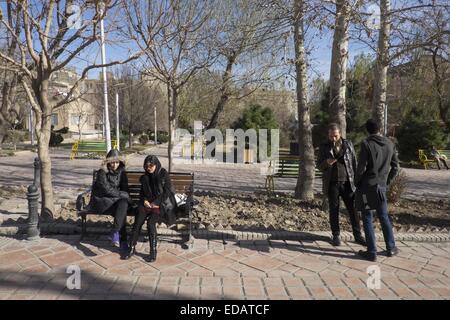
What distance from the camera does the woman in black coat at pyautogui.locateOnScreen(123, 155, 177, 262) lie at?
4719mm

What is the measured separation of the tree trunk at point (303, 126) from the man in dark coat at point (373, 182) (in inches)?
109

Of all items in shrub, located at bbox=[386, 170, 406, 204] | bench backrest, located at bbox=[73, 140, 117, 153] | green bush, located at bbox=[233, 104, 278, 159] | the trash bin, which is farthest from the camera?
green bush, located at bbox=[233, 104, 278, 159]

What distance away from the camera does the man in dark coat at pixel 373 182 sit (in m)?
4.54

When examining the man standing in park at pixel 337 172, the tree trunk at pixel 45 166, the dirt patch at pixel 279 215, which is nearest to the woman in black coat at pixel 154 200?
the dirt patch at pixel 279 215

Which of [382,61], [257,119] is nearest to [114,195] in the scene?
[382,61]

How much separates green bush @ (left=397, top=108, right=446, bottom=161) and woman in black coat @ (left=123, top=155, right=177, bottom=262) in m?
19.2

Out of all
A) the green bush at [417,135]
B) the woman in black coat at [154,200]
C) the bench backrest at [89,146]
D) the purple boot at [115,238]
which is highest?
the green bush at [417,135]

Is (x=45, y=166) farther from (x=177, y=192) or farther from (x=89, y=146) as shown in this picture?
(x=89, y=146)

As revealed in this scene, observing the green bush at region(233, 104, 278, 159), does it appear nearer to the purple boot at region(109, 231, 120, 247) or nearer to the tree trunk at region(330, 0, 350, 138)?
the tree trunk at region(330, 0, 350, 138)

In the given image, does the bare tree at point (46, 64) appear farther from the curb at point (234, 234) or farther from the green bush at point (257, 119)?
the green bush at point (257, 119)

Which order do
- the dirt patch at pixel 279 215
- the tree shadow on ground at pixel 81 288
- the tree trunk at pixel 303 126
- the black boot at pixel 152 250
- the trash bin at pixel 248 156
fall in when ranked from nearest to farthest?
the tree shadow on ground at pixel 81 288 → the black boot at pixel 152 250 → the dirt patch at pixel 279 215 → the tree trunk at pixel 303 126 → the trash bin at pixel 248 156

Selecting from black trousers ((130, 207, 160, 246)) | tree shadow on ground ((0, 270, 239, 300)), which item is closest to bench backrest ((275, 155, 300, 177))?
black trousers ((130, 207, 160, 246))

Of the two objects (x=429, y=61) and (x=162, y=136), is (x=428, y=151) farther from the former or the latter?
(x=162, y=136)

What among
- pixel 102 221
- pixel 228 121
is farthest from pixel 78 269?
pixel 228 121
